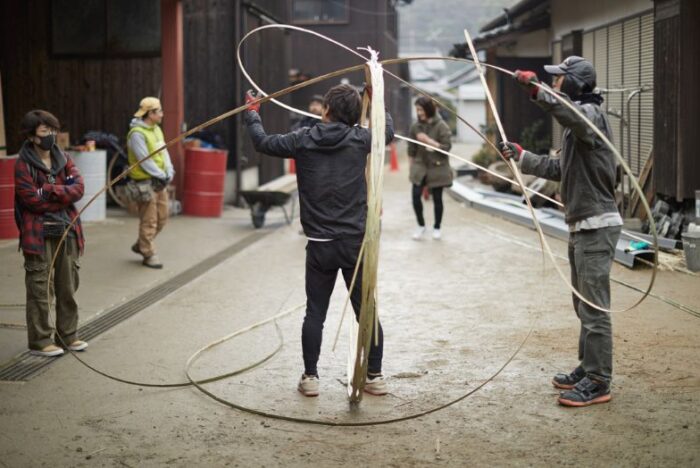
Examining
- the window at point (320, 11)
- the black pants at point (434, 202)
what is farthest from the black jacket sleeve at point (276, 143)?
the window at point (320, 11)

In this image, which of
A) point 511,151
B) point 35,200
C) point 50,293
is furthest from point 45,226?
point 511,151

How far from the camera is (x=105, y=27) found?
1577 cm

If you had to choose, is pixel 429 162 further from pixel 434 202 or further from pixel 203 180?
pixel 203 180

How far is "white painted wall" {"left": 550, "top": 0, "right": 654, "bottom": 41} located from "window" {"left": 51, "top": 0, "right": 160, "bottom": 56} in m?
6.81

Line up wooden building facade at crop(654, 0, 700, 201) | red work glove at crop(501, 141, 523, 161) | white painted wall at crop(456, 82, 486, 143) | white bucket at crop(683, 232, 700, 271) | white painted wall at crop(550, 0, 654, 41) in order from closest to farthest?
red work glove at crop(501, 141, 523, 161) < white bucket at crop(683, 232, 700, 271) < wooden building facade at crop(654, 0, 700, 201) < white painted wall at crop(550, 0, 654, 41) < white painted wall at crop(456, 82, 486, 143)

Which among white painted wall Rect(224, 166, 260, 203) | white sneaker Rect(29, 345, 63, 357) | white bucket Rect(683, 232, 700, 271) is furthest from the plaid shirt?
white painted wall Rect(224, 166, 260, 203)

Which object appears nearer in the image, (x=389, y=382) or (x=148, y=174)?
(x=389, y=382)

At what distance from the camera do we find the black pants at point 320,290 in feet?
18.6

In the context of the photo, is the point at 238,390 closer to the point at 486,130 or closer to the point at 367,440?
the point at 367,440

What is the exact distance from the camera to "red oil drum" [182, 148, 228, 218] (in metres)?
15.4

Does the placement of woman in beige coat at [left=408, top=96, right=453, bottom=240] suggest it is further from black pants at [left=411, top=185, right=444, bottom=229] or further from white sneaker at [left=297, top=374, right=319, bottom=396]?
white sneaker at [left=297, top=374, right=319, bottom=396]

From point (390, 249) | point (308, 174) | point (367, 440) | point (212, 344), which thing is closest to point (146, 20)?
point (390, 249)

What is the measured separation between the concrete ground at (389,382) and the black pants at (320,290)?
9.3 inches

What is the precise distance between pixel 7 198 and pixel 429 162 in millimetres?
5170
